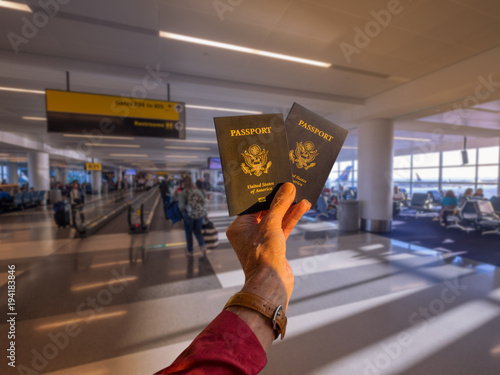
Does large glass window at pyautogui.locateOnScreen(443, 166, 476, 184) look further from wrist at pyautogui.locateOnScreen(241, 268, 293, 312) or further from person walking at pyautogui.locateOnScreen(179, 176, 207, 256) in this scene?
wrist at pyautogui.locateOnScreen(241, 268, 293, 312)

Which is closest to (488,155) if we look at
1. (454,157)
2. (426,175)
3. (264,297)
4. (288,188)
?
(454,157)

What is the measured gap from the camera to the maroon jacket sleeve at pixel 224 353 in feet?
2.03

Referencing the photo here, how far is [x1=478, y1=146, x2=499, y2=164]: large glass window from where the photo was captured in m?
13.6

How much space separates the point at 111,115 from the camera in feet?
15.5

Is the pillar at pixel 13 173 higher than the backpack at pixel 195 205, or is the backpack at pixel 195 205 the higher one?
the pillar at pixel 13 173

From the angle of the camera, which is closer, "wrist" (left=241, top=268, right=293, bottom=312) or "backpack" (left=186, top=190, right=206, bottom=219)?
"wrist" (left=241, top=268, right=293, bottom=312)

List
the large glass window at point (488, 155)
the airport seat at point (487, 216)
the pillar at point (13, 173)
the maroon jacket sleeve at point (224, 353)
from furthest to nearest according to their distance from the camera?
the pillar at point (13, 173) → the large glass window at point (488, 155) → the airport seat at point (487, 216) → the maroon jacket sleeve at point (224, 353)

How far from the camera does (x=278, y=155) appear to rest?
3.73 ft

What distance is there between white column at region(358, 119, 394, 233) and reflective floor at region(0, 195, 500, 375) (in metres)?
1.97

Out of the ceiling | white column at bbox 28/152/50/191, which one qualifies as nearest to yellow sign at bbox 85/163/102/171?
white column at bbox 28/152/50/191
